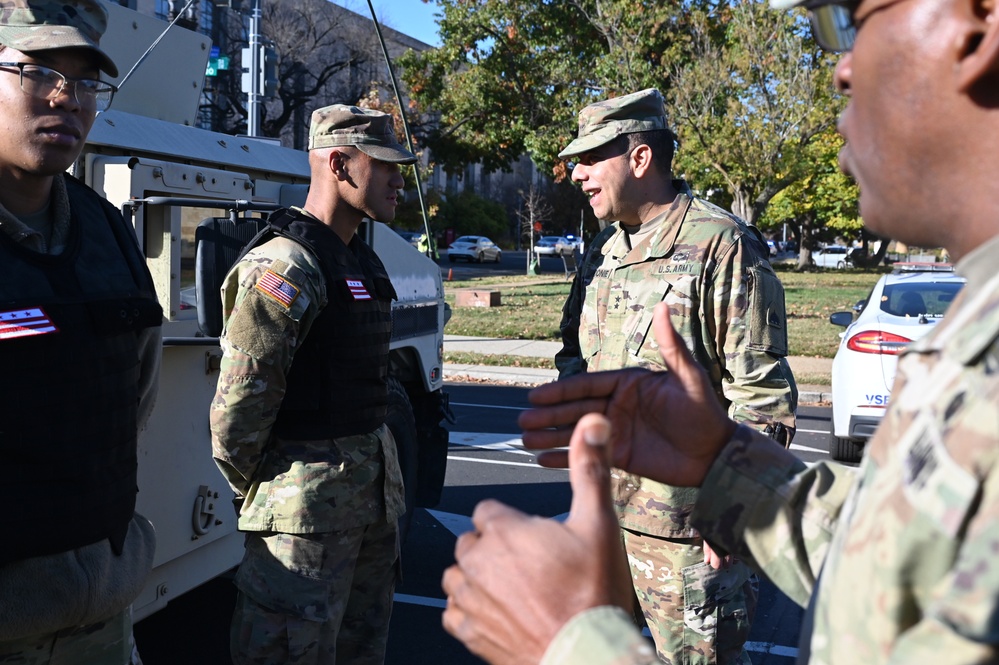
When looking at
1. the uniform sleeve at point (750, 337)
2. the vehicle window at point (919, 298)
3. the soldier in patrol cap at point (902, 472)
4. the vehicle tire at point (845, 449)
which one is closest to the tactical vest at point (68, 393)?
the soldier in patrol cap at point (902, 472)

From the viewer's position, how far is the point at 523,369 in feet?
39.0

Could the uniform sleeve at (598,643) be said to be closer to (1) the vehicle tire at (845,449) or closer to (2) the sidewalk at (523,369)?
(1) the vehicle tire at (845,449)

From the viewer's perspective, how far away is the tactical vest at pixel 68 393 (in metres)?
2.02

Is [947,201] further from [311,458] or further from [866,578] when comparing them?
[311,458]

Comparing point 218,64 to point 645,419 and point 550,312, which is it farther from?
point 550,312

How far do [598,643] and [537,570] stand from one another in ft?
0.33

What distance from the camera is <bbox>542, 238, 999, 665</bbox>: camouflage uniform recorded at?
0.76 metres

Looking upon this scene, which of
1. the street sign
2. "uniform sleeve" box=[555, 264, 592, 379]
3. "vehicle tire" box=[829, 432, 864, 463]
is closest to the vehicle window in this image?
"vehicle tire" box=[829, 432, 864, 463]

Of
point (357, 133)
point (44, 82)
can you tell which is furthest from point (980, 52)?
point (357, 133)

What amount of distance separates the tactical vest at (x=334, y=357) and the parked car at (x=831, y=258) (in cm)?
4096

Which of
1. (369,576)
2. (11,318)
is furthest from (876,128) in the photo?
(369,576)

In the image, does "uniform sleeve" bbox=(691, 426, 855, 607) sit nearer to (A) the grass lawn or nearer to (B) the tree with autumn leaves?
(A) the grass lawn

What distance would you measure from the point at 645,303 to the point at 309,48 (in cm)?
2854

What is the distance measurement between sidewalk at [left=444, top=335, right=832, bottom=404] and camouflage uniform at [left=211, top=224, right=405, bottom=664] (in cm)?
788
